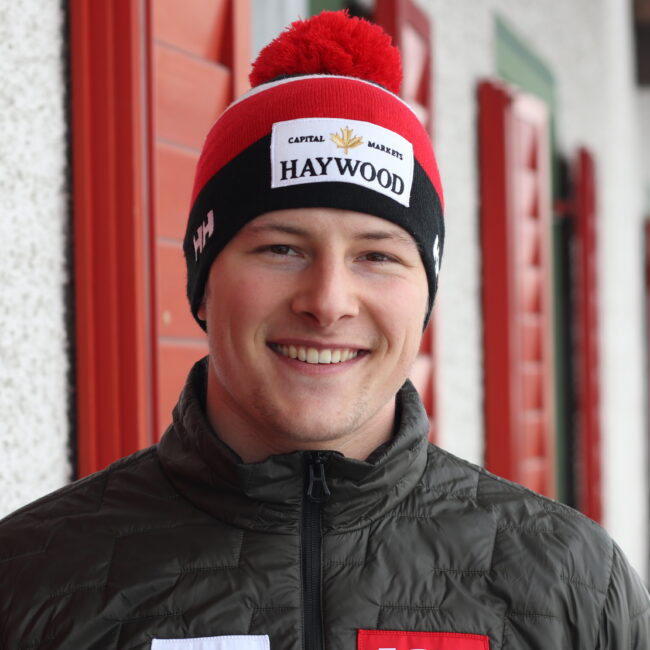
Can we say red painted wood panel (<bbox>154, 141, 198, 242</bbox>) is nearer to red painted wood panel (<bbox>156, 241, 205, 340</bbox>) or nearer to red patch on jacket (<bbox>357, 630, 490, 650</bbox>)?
red painted wood panel (<bbox>156, 241, 205, 340</bbox>)

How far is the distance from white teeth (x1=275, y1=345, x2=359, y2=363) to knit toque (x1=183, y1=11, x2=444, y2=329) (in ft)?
0.61

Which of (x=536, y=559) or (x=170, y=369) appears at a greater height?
(x=170, y=369)

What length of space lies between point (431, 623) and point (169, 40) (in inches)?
54.2

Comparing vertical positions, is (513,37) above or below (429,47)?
above

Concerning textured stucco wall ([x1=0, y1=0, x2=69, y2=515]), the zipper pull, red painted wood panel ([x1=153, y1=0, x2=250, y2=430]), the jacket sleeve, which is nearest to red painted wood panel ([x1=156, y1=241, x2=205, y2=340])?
red painted wood panel ([x1=153, y1=0, x2=250, y2=430])

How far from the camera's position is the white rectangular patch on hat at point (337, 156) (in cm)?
153

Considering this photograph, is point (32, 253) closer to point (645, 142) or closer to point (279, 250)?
point (279, 250)

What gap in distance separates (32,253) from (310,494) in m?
0.79

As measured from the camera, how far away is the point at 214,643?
141cm

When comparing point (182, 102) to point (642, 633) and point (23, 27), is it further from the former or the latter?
point (642, 633)

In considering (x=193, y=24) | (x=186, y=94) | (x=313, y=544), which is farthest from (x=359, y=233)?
(x=193, y=24)

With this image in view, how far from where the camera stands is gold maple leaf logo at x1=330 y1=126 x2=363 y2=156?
1.56 m

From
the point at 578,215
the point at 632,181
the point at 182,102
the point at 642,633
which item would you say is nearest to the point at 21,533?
the point at 642,633

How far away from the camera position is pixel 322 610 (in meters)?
1.42
